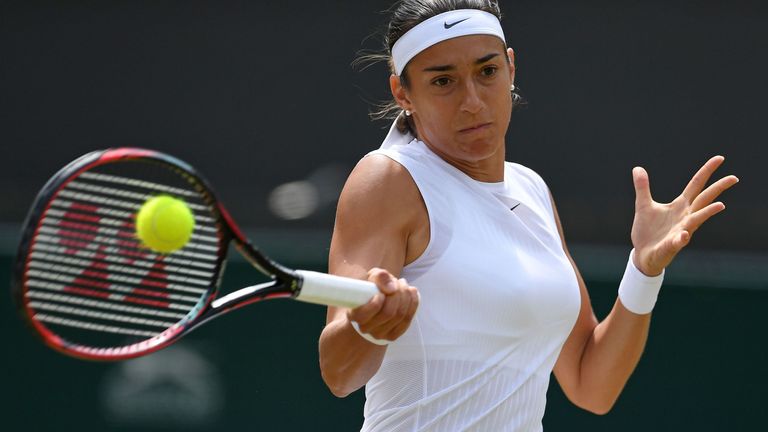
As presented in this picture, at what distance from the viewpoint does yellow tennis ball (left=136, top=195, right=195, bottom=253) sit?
1.96m

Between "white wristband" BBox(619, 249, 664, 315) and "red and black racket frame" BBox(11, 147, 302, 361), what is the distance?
90 centimetres

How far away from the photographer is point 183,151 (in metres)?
5.03

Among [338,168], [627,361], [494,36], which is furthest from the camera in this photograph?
[338,168]

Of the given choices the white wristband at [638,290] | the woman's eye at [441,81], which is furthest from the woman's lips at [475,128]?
the white wristband at [638,290]

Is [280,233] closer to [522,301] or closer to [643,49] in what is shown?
[643,49]

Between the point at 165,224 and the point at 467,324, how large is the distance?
0.66 meters

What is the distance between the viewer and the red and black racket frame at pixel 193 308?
5.99 ft

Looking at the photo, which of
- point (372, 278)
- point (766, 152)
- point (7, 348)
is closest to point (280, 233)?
point (7, 348)

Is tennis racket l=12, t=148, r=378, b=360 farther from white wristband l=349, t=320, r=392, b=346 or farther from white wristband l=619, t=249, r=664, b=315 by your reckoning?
white wristband l=619, t=249, r=664, b=315

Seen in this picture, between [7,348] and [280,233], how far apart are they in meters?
1.12

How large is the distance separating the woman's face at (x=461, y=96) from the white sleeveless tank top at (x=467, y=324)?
0.05m

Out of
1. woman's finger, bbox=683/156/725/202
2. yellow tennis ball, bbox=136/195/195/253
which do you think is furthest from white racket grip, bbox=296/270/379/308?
woman's finger, bbox=683/156/725/202

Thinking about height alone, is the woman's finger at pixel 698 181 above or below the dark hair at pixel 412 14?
below

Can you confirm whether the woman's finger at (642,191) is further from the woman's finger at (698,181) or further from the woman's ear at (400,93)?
the woman's ear at (400,93)
